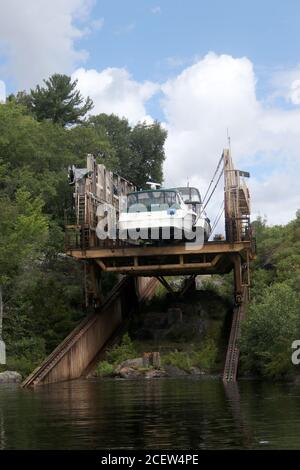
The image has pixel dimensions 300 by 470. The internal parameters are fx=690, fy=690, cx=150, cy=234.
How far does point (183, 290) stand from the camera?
35750 millimetres

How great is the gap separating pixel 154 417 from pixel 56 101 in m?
53.9

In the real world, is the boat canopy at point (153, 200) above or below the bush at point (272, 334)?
above

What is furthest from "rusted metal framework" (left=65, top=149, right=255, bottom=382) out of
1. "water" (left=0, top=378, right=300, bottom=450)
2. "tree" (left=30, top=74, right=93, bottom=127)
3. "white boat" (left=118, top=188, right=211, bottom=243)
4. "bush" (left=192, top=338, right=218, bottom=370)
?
"tree" (left=30, top=74, right=93, bottom=127)


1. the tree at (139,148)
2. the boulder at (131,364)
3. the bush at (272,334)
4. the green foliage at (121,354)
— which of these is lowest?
the boulder at (131,364)

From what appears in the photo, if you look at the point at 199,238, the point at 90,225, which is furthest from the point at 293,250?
the point at 90,225

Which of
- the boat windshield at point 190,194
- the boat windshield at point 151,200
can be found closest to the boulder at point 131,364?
the boat windshield at point 151,200

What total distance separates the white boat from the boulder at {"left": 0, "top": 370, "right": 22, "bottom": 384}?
23.6 feet

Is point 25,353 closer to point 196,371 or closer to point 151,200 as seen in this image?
point 196,371

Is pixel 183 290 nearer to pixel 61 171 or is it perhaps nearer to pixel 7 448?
pixel 61 171

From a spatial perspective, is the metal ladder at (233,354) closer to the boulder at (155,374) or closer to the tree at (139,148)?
the boulder at (155,374)

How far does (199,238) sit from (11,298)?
9.32 meters

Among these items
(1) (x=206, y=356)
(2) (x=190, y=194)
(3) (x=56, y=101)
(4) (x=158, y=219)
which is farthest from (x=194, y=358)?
(3) (x=56, y=101)

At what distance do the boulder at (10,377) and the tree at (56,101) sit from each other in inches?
1547

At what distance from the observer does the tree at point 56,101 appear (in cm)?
6375
